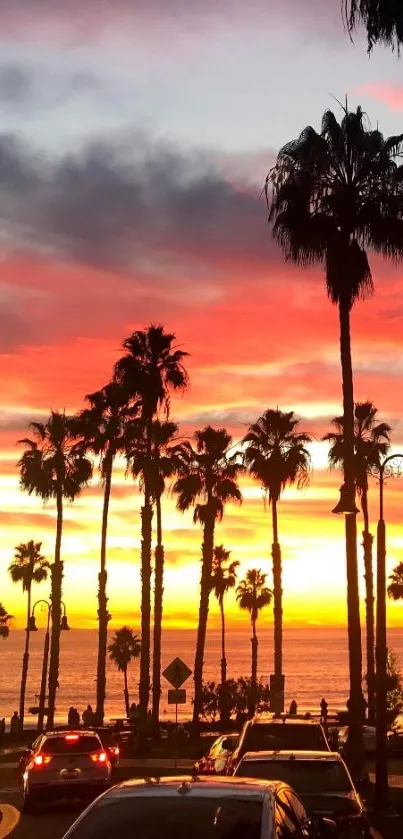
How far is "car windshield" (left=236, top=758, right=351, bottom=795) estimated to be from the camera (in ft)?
48.2

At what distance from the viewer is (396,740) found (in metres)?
53.4

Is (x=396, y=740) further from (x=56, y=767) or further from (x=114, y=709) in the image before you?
(x=114, y=709)

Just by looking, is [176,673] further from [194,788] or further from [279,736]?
[194,788]

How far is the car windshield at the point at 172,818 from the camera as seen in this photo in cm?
789

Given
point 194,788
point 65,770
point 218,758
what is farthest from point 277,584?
point 194,788

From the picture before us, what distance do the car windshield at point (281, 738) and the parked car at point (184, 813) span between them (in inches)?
437

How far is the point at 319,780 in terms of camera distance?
1480cm

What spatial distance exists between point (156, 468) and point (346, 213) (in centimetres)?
2273

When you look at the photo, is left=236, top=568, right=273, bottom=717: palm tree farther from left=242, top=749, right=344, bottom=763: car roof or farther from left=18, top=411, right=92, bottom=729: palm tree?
left=242, top=749, right=344, bottom=763: car roof

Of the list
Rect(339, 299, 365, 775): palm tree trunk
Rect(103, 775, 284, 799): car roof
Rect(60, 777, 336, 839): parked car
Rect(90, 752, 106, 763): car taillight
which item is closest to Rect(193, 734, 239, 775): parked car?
Rect(90, 752, 106, 763): car taillight

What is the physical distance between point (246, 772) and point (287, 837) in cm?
654

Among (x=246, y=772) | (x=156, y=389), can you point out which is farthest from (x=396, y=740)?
(x=246, y=772)

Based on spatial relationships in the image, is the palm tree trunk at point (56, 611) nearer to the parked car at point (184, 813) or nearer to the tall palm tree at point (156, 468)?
the tall palm tree at point (156, 468)

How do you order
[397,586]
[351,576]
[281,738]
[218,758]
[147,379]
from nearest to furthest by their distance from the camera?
[281,738] → [218,758] → [351,576] → [147,379] → [397,586]
